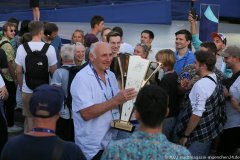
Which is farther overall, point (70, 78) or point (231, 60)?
point (70, 78)

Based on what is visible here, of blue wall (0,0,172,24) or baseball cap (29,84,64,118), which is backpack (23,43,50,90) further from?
blue wall (0,0,172,24)

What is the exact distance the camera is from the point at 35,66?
5.52m

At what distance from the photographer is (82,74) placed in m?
3.74

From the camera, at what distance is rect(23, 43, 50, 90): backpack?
5520 mm

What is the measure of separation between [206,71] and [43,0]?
34.9 ft

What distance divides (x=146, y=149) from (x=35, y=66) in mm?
3378

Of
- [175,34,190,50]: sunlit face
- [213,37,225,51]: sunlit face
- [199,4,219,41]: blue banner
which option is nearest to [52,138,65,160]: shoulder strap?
[175,34,190,50]: sunlit face

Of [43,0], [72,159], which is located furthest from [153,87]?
[43,0]

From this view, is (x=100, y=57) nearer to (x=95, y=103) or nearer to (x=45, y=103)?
(x=95, y=103)

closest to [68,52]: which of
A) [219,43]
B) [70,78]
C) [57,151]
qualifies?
[70,78]

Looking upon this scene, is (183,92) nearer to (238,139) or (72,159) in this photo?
(238,139)

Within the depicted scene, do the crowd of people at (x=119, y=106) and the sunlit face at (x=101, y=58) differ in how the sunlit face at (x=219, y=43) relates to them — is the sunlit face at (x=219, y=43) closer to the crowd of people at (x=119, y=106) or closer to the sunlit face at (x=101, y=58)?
the crowd of people at (x=119, y=106)

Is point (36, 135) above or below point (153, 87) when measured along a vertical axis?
below

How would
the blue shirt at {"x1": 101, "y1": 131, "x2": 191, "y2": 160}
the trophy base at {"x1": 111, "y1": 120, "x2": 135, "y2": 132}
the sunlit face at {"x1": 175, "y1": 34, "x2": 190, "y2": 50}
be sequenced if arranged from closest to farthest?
the blue shirt at {"x1": 101, "y1": 131, "x2": 191, "y2": 160} < the trophy base at {"x1": 111, "y1": 120, "x2": 135, "y2": 132} < the sunlit face at {"x1": 175, "y1": 34, "x2": 190, "y2": 50}
